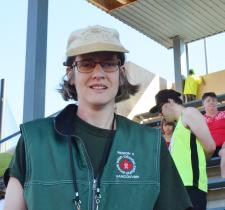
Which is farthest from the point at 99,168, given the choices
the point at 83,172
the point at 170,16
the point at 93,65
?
the point at 170,16

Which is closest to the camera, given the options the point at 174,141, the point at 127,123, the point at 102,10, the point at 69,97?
the point at 127,123

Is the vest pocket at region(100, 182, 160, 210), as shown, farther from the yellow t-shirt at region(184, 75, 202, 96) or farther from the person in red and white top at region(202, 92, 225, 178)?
the yellow t-shirt at region(184, 75, 202, 96)

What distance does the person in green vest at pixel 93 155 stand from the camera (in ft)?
4.26

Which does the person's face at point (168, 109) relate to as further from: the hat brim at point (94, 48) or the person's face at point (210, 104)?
the person's face at point (210, 104)

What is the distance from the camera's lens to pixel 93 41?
142 centimetres

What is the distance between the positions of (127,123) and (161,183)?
0.21 meters

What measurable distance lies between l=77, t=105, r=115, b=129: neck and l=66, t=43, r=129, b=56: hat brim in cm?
16

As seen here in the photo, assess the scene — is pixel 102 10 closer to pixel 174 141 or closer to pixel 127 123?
pixel 174 141

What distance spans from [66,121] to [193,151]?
6.02 ft

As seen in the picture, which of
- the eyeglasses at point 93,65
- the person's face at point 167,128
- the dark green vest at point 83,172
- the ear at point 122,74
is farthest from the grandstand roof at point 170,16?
the dark green vest at point 83,172

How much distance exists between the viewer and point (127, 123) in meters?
1.51

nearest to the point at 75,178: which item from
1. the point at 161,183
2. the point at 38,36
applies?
the point at 161,183

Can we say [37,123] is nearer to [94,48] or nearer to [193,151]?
[94,48]

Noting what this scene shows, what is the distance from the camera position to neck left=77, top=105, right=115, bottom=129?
1459 millimetres
